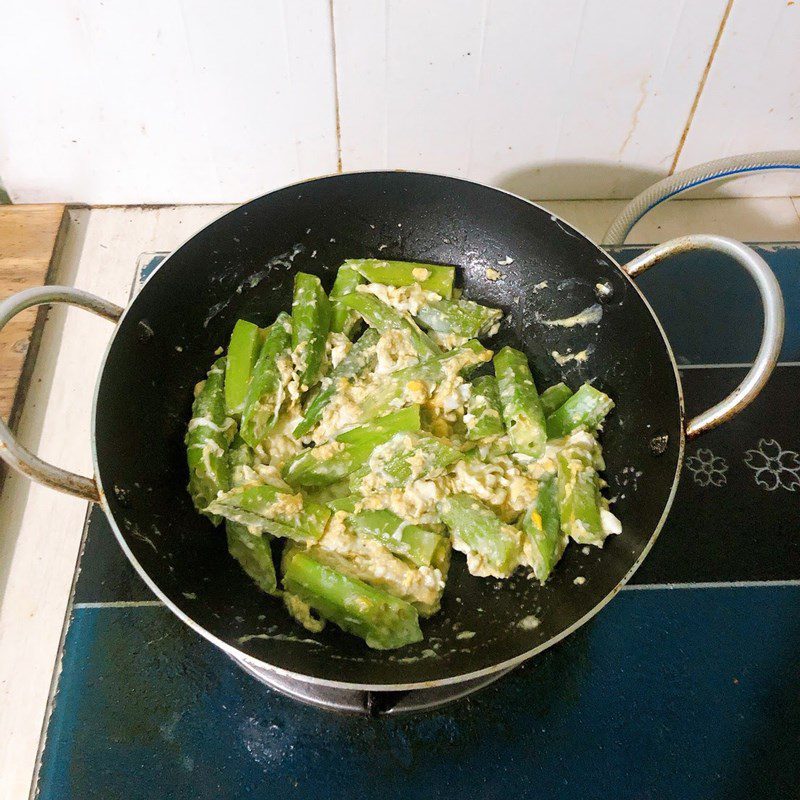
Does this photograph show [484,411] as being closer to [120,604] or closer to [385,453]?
[385,453]

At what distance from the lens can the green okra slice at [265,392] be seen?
3.36ft

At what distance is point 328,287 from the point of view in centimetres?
119

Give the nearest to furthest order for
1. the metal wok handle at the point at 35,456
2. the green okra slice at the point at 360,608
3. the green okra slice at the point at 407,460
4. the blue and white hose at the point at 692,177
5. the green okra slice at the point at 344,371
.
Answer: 1. the metal wok handle at the point at 35,456
2. the green okra slice at the point at 360,608
3. the green okra slice at the point at 407,460
4. the green okra slice at the point at 344,371
5. the blue and white hose at the point at 692,177

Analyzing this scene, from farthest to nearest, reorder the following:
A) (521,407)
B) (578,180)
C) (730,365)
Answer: (578,180) → (730,365) → (521,407)

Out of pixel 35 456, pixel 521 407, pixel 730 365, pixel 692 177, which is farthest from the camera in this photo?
pixel 692 177

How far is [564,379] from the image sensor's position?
1.11 meters

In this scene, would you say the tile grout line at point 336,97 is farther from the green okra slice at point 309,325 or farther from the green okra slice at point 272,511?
the green okra slice at point 272,511

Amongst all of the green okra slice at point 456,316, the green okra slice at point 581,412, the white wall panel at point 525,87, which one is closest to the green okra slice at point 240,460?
the green okra slice at point 456,316

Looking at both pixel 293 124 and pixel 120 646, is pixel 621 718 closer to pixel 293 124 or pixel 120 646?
pixel 120 646

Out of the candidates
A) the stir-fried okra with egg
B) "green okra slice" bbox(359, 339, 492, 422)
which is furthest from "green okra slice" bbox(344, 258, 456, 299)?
"green okra slice" bbox(359, 339, 492, 422)

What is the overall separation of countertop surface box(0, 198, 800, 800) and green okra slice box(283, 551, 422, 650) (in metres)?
0.37

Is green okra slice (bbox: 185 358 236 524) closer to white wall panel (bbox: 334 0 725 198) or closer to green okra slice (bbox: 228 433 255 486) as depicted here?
green okra slice (bbox: 228 433 255 486)

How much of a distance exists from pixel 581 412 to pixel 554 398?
0.07m

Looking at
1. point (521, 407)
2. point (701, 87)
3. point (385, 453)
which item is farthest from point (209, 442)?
point (701, 87)
